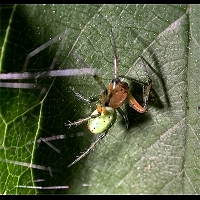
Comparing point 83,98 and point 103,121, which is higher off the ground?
point 83,98

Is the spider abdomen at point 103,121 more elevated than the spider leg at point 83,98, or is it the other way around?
the spider leg at point 83,98

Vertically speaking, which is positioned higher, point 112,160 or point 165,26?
point 165,26

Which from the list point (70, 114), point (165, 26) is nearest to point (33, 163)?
point (70, 114)

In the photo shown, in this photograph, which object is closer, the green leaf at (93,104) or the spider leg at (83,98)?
the green leaf at (93,104)

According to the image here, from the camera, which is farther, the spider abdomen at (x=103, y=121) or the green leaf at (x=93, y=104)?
the spider abdomen at (x=103, y=121)

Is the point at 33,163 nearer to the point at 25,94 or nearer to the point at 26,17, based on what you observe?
the point at 25,94

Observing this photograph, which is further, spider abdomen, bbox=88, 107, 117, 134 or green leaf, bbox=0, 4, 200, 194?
spider abdomen, bbox=88, 107, 117, 134

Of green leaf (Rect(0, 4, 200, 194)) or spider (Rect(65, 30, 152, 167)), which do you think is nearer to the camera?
green leaf (Rect(0, 4, 200, 194))

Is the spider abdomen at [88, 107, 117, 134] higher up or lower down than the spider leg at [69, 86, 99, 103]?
lower down
